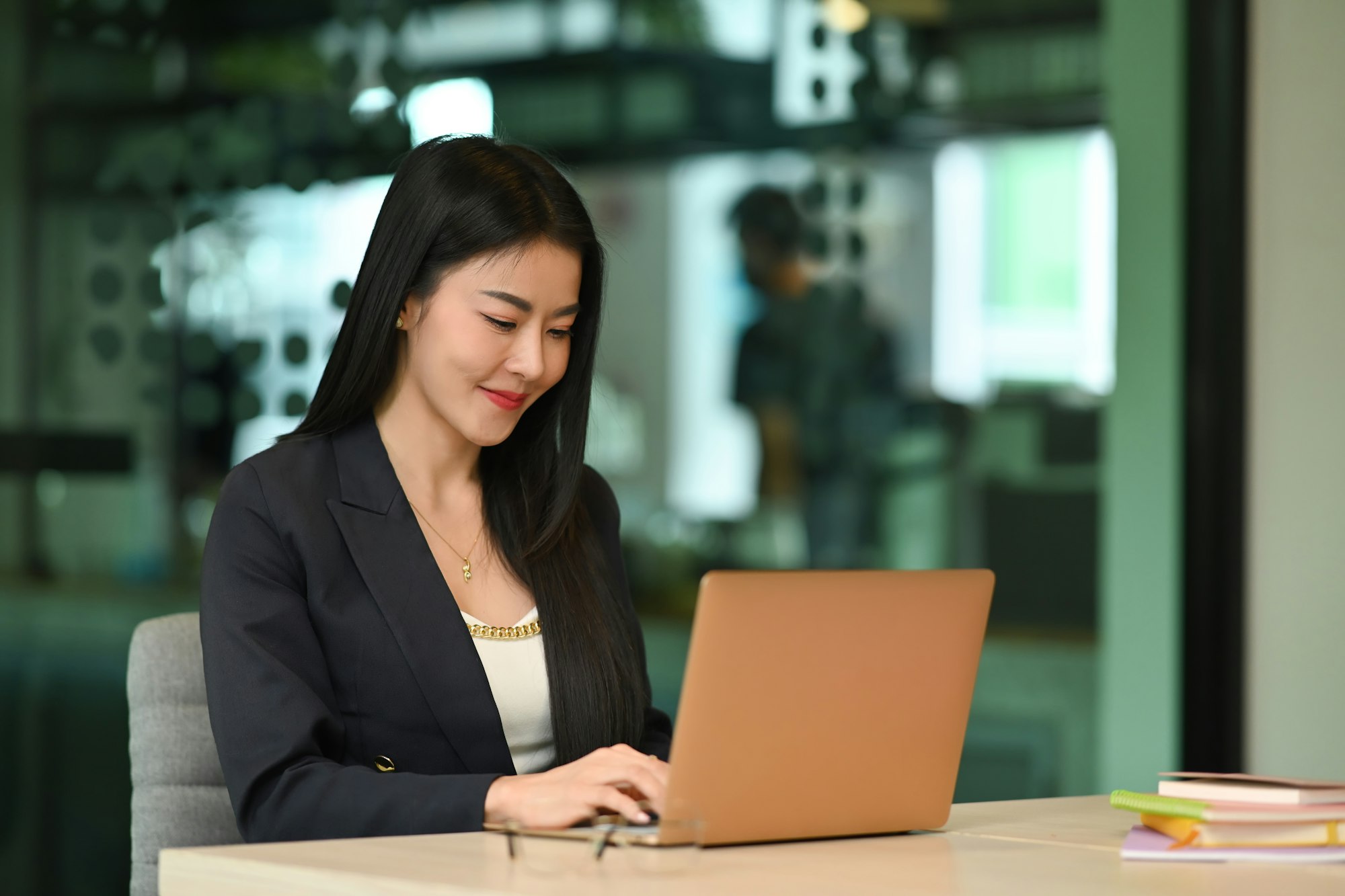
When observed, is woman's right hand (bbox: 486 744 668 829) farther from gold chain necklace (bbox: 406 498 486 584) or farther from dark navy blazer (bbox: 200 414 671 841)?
gold chain necklace (bbox: 406 498 486 584)

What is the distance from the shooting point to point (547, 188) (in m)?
2.00

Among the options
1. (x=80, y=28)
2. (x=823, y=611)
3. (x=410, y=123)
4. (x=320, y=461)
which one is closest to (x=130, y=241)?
(x=80, y=28)

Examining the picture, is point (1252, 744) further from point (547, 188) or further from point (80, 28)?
point (80, 28)

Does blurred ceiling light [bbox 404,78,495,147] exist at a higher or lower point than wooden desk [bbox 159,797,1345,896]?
higher

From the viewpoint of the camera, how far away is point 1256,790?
1.50 m

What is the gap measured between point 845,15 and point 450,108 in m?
0.92

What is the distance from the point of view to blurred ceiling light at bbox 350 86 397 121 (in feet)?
11.0

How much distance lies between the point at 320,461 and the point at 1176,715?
2.22 m

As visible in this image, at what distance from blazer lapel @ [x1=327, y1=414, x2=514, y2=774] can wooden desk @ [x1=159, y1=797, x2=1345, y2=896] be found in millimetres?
378

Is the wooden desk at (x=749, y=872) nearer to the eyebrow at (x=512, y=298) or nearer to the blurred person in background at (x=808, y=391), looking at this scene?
the eyebrow at (x=512, y=298)

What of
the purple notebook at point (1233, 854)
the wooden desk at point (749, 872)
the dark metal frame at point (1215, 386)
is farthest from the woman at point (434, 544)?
the dark metal frame at point (1215, 386)

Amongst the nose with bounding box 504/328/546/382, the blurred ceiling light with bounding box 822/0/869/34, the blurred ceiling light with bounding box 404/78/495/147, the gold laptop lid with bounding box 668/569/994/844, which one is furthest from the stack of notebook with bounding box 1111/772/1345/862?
A: the blurred ceiling light with bounding box 822/0/869/34

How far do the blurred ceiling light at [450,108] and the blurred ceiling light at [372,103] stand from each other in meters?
0.04

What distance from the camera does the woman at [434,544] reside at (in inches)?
67.0
